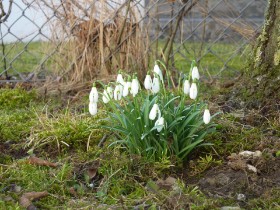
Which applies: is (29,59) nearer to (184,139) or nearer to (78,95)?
(78,95)

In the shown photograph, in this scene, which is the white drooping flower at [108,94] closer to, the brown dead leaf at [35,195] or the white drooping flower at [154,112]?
the white drooping flower at [154,112]

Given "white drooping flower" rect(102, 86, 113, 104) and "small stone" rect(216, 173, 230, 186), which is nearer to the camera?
"small stone" rect(216, 173, 230, 186)

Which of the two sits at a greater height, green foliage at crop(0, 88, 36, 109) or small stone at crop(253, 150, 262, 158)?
green foliage at crop(0, 88, 36, 109)

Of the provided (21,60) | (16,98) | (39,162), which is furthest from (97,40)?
(39,162)

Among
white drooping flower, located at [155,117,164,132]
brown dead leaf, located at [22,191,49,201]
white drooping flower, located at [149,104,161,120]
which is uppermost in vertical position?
white drooping flower, located at [149,104,161,120]

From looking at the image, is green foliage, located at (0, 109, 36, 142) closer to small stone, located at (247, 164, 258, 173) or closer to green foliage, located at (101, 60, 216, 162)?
green foliage, located at (101, 60, 216, 162)

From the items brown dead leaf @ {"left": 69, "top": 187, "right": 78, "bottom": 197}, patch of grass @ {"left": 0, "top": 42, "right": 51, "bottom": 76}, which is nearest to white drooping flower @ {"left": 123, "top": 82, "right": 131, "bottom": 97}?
brown dead leaf @ {"left": 69, "top": 187, "right": 78, "bottom": 197}

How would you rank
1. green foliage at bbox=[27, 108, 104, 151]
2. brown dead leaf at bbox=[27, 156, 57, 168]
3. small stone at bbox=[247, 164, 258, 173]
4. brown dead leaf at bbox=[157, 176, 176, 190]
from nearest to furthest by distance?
brown dead leaf at bbox=[157, 176, 176, 190] < small stone at bbox=[247, 164, 258, 173] < brown dead leaf at bbox=[27, 156, 57, 168] < green foliage at bbox=[27, 108, 104, 151]
